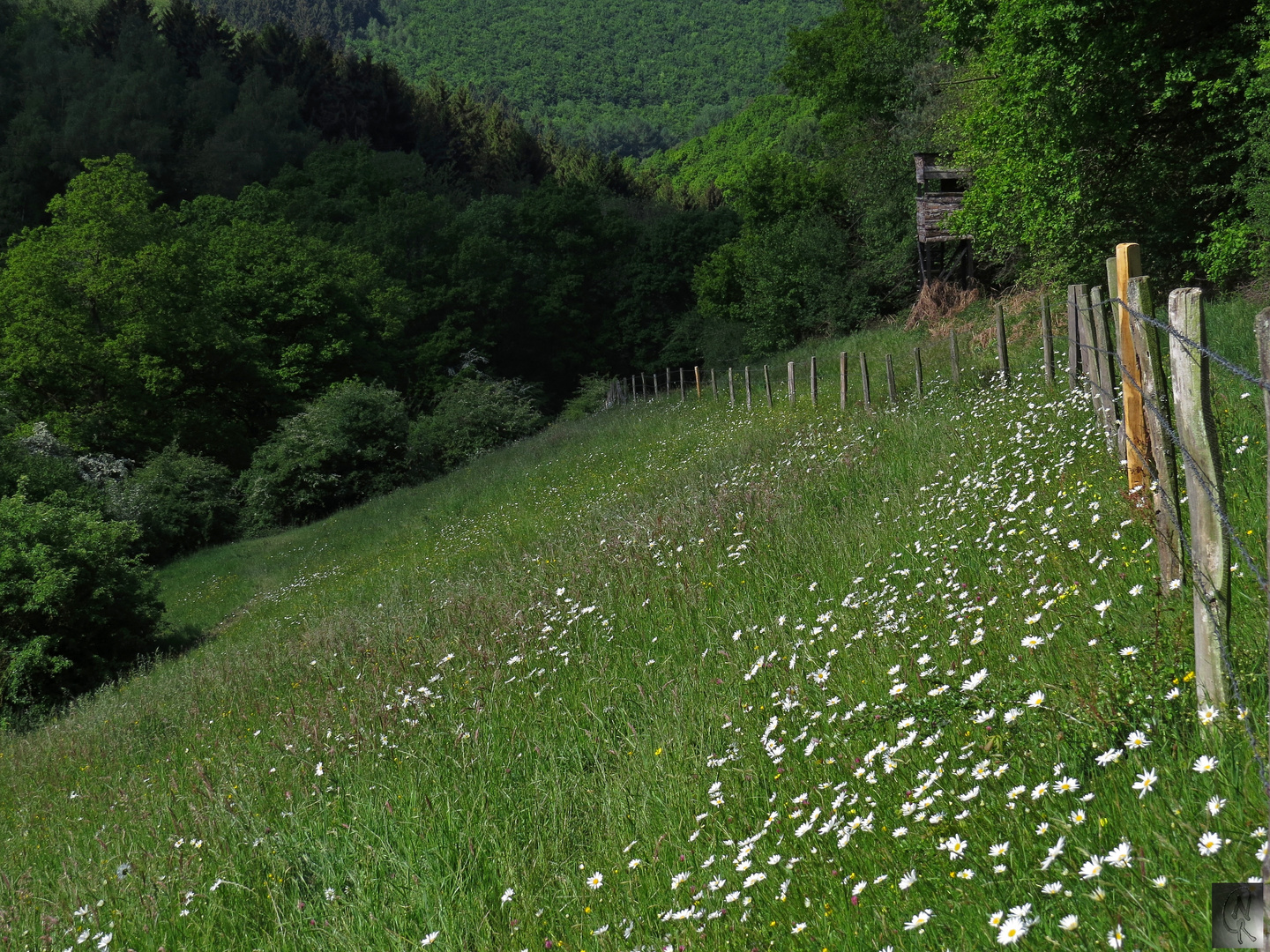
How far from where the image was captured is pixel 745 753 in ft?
13.7

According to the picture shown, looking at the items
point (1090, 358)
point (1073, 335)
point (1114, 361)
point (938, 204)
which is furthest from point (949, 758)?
point (938, 204)

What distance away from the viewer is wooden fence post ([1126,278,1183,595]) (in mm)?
3645

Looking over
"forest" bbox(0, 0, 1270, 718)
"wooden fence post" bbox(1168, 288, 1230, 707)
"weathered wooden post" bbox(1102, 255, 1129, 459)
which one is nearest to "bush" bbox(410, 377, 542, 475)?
"forest" bbox(0, 0, 1270, 718)

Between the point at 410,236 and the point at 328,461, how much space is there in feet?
97.6

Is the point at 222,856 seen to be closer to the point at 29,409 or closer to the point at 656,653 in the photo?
the point at 656,653

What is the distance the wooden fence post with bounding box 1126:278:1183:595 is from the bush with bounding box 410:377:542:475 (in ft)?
113

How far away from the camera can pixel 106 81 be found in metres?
67.9

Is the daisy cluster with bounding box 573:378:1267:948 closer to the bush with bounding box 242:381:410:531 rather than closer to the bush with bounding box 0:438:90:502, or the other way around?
the bush with bounding box 0:438:90:502

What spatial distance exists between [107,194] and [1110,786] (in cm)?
4699

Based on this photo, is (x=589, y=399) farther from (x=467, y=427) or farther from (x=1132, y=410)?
(x=1132, y=410)

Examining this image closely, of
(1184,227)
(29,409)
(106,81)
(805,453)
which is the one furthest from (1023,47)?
(106,81)

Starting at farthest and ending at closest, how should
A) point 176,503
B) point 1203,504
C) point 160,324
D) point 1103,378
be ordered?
point 160,324 → point 176,503 → point 1103,378 → point 1203,504

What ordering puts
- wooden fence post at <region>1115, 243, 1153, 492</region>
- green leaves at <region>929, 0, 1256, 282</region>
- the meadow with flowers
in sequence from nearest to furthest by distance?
the meadow with flowers → wooden fence post at <region>1115, 243, 1153, 492</region> → green leaves at <region>929, 0, 1256, 282</region>

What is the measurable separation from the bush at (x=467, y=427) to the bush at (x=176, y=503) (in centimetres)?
764
